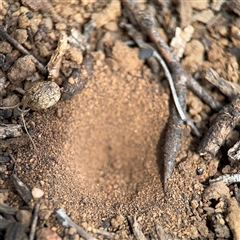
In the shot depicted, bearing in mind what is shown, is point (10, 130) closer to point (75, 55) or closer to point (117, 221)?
point (75, 55)

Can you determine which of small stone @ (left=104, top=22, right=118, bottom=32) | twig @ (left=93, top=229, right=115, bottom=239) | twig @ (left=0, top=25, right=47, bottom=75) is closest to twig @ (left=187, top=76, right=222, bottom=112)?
small stone @ (left=104, top=22, right=118, bottom=32)

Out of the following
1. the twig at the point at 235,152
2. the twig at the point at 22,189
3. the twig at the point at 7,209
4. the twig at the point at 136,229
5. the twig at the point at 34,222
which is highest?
the twig at the point at 235,152

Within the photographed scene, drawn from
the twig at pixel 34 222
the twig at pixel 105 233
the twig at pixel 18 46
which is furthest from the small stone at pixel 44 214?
the twig at pixel 18 46

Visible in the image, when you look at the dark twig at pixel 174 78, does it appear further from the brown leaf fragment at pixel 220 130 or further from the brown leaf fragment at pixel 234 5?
the brown leaf fragment at pixel 234 5

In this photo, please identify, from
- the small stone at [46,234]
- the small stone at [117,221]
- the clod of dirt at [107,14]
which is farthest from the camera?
the clod of dirt at [107,14]

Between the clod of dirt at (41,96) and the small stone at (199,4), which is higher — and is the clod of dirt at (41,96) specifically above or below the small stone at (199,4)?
below

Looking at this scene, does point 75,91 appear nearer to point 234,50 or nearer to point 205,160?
point 205,160

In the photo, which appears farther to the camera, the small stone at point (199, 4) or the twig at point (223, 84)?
the small stone at point (199, 4)

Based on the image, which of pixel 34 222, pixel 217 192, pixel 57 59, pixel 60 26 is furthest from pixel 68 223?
pixel 60 26

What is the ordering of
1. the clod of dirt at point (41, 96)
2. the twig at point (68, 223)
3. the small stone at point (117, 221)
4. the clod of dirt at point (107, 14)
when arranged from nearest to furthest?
the twig at point (68, 223), the small stone at point (117, 221), the clod of dirt at point (41, 96), the clod of dirt at point (107, 14)

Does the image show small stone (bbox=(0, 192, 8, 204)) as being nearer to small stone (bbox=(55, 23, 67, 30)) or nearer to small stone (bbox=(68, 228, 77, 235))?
small stone (bbox=(68, 228, 77, 235))
